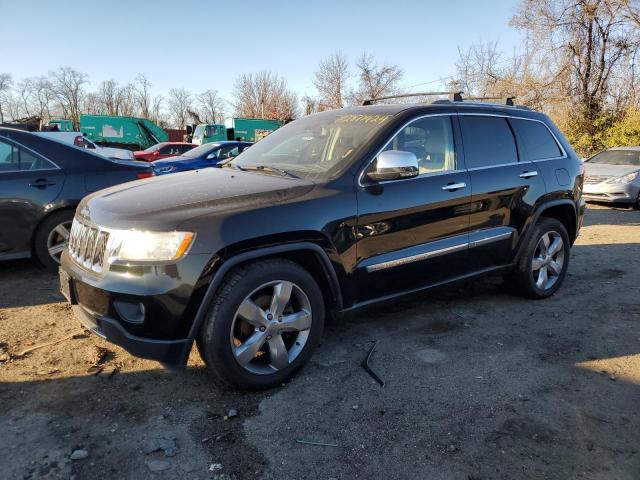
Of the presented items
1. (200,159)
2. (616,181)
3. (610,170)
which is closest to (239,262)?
(200,159)

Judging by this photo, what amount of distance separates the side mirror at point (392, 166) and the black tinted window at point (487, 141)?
0.91 m

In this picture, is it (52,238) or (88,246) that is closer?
(88,246)

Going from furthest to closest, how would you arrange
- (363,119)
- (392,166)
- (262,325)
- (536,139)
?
(536,139) → (363,119) → (392,166) → (262,325)

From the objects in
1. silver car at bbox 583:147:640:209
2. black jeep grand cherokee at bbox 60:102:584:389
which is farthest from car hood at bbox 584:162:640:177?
black jeep grand cherokee at bbox 60:102:584:389

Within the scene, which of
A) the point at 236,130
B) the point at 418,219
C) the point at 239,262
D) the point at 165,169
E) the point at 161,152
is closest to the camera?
the point at 239,262

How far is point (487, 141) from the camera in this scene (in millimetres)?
4121

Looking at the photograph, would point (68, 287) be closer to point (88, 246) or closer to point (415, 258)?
point (88, 246)

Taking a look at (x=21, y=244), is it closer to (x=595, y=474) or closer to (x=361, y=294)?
(x=361, y=294)

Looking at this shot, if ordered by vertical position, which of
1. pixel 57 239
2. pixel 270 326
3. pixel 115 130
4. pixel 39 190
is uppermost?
pixel 115 130

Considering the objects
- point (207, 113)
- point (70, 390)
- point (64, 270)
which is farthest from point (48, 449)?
point (207, 113)

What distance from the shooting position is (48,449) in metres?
2.38

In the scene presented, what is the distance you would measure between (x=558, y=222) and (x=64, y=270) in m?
4.32

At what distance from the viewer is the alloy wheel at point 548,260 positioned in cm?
456

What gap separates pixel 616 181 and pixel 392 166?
10.4 meters
